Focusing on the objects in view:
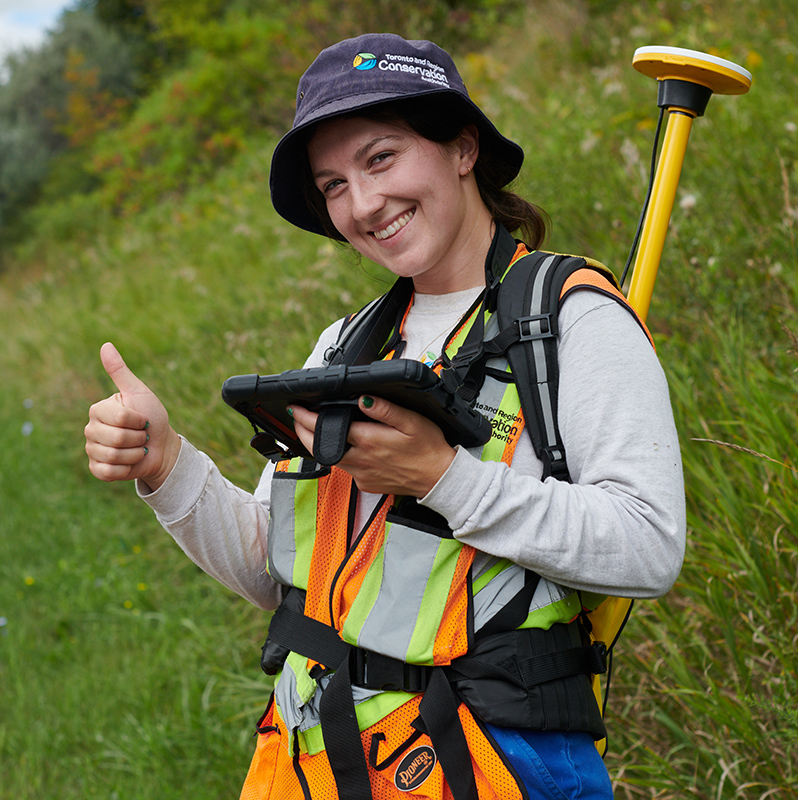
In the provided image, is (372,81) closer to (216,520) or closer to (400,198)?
(400,198)

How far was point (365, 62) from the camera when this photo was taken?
1536 mm

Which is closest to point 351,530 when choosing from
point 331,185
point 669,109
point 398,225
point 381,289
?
point 398,225

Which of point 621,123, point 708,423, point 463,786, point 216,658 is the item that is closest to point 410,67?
point 463,786

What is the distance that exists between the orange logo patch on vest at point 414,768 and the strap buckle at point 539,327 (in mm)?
756

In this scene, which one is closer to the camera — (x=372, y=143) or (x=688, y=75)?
(x=372, y=143)

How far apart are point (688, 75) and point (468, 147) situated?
558mm

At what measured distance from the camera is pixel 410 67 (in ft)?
5.07

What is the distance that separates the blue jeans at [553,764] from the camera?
4.18 feet

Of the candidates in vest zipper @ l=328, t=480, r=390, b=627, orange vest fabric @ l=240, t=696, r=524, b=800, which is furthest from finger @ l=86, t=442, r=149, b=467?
orange vest fabric @ l=240, t=696, r=524, b=800

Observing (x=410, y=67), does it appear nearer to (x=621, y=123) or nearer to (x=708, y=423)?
(x=708, y=423)

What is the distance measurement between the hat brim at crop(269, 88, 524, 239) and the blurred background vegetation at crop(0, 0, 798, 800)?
32cm

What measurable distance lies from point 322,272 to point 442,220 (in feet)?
11.4

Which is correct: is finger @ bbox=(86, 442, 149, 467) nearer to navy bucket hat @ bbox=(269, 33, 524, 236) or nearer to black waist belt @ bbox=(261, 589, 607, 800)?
black waist belt @ bbox=(261, 589, 607, 800)

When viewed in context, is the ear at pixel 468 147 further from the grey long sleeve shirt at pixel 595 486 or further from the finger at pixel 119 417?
the finger at pixel 119 417
